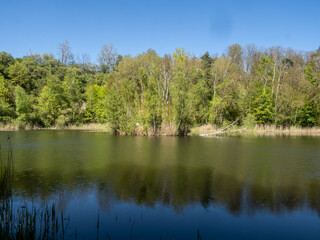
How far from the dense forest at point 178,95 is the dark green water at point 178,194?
13970 millimetres

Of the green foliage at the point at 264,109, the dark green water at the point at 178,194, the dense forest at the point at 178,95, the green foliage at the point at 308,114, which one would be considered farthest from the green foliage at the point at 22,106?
the green foliage at the point at 308,114

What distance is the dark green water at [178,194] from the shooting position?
264 inches

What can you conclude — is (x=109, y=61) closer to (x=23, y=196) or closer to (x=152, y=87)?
(x=152, y=87)

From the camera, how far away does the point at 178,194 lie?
9.34m

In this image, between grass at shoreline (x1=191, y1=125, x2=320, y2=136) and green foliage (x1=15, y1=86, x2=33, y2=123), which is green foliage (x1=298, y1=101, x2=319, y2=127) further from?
green foliage (x1=15, y1=86, x2=33, y2=123)

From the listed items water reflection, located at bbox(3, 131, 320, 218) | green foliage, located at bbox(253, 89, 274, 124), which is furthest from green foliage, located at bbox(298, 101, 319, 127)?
water reflection, located at bbox(3, 131, 320, 218)

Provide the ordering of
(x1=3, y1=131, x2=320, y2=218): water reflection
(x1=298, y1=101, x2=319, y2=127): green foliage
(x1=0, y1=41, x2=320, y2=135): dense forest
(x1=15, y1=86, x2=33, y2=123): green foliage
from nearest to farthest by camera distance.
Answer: (x1=3, y1=131, x2=320, y2=218): water reflection < (x1=0, y1=41, x2=320, y2=135): dense forest < (x1=298, y1=101, x2=319, y2=127): green foliage < (x1=15, y1=86, x2=33, y2=123): green foliage

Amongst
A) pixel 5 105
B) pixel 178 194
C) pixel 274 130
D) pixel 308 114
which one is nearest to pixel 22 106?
pixel 5 105

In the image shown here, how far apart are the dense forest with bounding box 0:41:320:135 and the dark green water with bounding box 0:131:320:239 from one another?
14.0m

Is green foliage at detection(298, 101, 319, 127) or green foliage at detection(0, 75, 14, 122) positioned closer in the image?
green foliage at detection(298, 101, 319, 127)

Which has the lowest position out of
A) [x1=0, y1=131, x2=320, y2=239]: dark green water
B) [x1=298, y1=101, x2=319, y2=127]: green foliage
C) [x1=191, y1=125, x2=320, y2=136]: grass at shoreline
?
[x1=0, y1=131, x2=320, y2=239]: dark green water

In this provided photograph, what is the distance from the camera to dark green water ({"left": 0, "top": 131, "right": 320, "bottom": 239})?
6703 mm

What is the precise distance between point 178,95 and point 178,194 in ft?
65.5

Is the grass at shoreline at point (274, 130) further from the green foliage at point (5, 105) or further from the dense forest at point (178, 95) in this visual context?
the green foliage at point (5, 105)
